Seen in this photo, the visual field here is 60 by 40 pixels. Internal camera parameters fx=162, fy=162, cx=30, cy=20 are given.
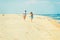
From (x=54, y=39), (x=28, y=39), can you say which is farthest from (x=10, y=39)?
(x=54, y=39)

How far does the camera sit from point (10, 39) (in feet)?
31.4

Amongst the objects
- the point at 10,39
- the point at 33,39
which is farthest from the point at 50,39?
the point at 10,39

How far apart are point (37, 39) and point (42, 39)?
1.11 ft

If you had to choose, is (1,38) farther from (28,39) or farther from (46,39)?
(46,39)

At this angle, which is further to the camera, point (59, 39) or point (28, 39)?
point (59, 39)

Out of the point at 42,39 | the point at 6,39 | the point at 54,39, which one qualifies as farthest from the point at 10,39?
the point at 54,39

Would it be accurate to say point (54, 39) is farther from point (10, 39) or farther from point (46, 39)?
point (10, 39)

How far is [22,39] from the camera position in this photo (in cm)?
976

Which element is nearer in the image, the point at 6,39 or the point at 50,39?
the point at 6,39

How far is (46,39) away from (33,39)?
821 mm

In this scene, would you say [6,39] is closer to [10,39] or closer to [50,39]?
[10,39]

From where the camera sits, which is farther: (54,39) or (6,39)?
(54,39)

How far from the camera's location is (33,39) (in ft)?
32.5

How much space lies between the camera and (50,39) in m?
10.2
